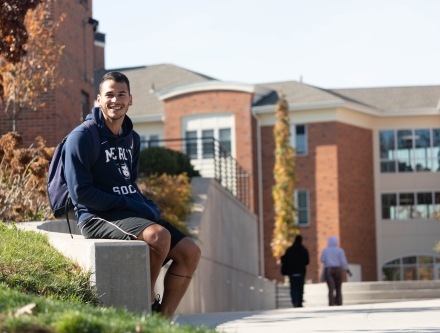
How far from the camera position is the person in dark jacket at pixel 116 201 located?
6367 millimetres

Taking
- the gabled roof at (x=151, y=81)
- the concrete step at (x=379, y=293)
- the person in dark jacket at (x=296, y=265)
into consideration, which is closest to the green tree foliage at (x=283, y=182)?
the gabled roof at (x=151, y=81)

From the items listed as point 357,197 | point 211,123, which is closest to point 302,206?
point 357,197

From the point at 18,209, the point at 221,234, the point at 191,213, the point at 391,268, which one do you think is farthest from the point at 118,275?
the point at 391,268

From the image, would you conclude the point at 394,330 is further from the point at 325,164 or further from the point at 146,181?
the point at 325,164

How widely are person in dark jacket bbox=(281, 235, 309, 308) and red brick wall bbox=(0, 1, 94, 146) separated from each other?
5.79 m

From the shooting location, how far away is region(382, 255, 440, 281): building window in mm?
47219

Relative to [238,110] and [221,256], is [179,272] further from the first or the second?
[238,110]

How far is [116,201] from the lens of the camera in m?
6.42

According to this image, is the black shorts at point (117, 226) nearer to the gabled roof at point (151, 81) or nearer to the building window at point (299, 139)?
the building window at point (299, 139)

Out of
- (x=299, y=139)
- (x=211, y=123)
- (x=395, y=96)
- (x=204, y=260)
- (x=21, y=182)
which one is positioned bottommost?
(x=204, y=260)

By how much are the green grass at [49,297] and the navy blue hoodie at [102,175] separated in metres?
0.51

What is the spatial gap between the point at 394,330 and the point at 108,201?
292cm

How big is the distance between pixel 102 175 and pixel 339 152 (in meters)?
39.4

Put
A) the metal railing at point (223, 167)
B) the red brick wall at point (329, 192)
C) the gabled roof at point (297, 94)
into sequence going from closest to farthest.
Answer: the metal railing at point (223, 167)
the red brick wall at point (329, 192)
the gabled roof at point (297, 94)
